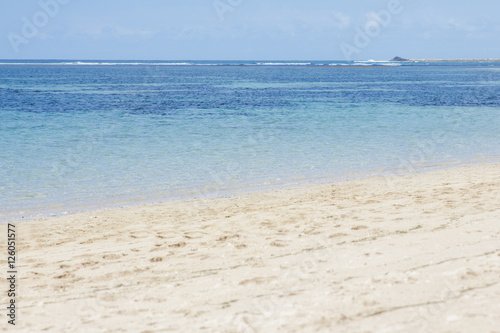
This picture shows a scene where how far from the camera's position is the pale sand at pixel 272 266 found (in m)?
5.41

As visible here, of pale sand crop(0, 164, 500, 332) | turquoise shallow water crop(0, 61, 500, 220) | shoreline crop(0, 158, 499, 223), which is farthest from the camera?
turquoise shallow water crop(0, 61, 500, 220)

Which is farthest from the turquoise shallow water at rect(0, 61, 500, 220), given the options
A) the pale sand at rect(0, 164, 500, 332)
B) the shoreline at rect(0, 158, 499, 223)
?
the pale sand at rect(0, 164, 500, 332)

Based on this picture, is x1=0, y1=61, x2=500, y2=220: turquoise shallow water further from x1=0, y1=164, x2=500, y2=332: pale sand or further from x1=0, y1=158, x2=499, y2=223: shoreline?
x1=0, y1=164, x2=500, y2=332: pale sand

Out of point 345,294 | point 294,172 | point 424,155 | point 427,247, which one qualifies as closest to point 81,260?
point 345,294

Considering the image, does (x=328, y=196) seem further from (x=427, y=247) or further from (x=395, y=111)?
(x=395, y=111)

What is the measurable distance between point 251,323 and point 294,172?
1076cm

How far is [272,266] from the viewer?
7.21 m

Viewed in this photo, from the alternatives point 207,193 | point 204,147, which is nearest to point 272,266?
point 207,193

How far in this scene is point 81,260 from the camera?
8.18m

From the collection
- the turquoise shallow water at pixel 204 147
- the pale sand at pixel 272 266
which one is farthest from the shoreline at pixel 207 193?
the pale sand at pixel 272 266

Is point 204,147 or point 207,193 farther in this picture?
point 204,147

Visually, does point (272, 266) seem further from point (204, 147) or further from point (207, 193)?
point (204, 147)

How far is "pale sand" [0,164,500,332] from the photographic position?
5.41 m

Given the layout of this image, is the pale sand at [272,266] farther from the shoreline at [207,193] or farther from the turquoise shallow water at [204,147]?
the turquoise shallow water at [204,147]
